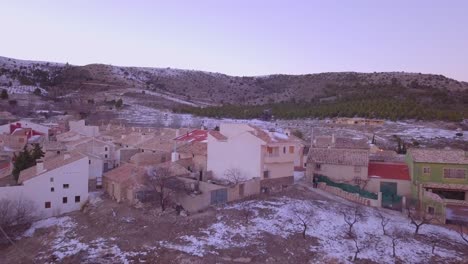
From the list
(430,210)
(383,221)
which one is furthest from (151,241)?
(430,210)

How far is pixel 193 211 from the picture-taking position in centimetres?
3033

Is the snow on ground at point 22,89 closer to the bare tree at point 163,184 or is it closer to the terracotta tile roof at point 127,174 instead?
the terracotta tile roof at point 127,174

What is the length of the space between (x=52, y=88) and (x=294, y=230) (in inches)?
4294

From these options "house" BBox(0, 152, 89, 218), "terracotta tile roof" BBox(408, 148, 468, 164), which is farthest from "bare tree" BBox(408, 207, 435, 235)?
"house" BBox(0, 152, 89, 218)

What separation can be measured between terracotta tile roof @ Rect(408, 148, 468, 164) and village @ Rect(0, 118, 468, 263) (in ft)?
0.27

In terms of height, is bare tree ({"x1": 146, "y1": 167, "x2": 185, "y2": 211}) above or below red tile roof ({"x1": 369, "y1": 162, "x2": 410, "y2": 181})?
below

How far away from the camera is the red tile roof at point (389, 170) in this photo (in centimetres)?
3647

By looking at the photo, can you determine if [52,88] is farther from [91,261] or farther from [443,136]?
[91,261]

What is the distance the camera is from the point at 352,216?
30.2m

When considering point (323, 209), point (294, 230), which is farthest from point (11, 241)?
point (323, 209)

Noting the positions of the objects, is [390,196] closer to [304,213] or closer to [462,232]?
[462,232]

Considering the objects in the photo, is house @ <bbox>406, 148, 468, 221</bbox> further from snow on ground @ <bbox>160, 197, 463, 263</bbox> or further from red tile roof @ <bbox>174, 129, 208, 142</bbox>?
red tile roof @ <bbox>174, 129, 208, 142</bbox>

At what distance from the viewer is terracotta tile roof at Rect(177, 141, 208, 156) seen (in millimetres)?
40181

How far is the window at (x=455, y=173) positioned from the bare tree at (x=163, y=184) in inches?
836
